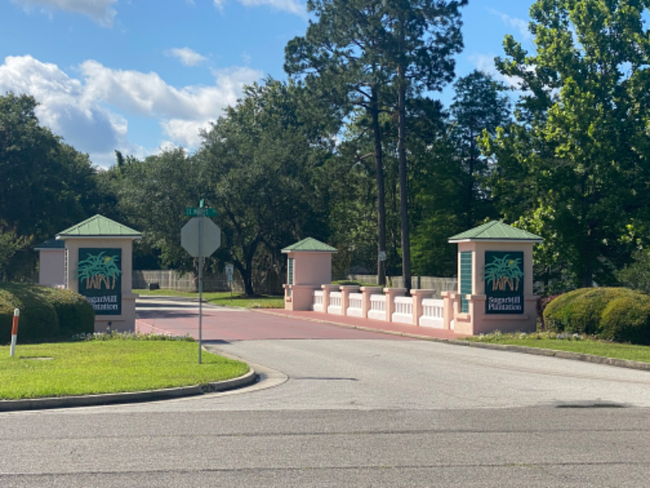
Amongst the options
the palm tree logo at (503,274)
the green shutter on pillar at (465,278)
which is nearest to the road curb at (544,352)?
the green shutter on pillar at (465,278)

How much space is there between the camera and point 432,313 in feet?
89.5

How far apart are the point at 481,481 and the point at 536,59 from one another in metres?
34.4

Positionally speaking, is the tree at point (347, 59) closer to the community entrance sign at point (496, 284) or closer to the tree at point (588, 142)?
the tree at point (588, 142)

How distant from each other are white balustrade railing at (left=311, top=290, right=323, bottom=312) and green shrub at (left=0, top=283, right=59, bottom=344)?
1828cm

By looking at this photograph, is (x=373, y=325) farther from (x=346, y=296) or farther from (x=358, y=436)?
(x=358, y=436)

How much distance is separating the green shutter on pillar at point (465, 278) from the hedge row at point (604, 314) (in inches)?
97.0

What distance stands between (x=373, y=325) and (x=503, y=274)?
18.8 ft

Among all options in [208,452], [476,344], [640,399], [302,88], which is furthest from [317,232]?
[208,452]

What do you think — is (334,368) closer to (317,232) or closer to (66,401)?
(66,401)

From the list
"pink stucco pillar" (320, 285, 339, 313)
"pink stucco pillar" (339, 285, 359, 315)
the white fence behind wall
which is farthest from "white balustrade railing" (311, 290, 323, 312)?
the white fence behind wall

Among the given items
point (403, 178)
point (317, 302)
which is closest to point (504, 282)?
point (317, 302)

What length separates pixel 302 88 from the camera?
4962 cm

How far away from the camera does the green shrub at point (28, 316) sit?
19.3 m

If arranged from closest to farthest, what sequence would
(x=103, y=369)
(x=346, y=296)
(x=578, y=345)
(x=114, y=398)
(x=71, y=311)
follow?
1. (x=114, y=398)
2. (x=103, y=369)
3. (x=578, y=345)
4. (x=71, y=311)
5. (x=346, y=296)
